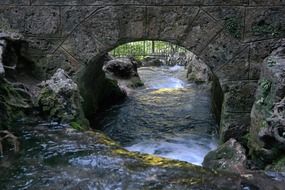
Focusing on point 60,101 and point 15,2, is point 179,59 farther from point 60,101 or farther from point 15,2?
point 60,101

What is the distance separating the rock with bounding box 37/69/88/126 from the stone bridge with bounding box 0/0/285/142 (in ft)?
4.54

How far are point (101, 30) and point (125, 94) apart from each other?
4114mm

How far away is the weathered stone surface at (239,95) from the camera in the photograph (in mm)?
6598

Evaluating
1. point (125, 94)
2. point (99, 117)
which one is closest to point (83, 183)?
point (99, 117)

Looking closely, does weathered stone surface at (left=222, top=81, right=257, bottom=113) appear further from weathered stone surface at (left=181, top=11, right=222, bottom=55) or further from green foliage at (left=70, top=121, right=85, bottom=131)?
green foliage at (left=70, top=121, right=85, bottom=131)

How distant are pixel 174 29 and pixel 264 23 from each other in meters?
1.30

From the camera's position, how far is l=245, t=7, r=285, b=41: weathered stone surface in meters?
6.38

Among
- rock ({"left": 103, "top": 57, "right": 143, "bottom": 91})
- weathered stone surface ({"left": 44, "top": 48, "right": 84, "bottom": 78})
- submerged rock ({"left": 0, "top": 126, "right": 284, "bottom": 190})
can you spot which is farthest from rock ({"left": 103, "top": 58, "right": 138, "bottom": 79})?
submerged rock ({"left": 0, "top": 126, "right": 284, "bottom": 190})

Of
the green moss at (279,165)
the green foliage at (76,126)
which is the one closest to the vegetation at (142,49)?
the green foliage at (76,126)

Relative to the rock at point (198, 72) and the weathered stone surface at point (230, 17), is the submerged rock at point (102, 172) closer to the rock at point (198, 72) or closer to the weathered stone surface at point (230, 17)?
the weathered stone surface at point (230, 17)

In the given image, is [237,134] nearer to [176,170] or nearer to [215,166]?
[215,166]

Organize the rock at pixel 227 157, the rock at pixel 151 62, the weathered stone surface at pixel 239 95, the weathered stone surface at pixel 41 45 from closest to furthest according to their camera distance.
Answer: the rock at pixel 227 157
the weathered stone surface at pixel 239 95
the weathered stone surface at pixel 41 45
the rock at pixel 151 62

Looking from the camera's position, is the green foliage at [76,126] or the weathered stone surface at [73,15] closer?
the green foliage at [76,126]

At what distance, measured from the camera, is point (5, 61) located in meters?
5.96
